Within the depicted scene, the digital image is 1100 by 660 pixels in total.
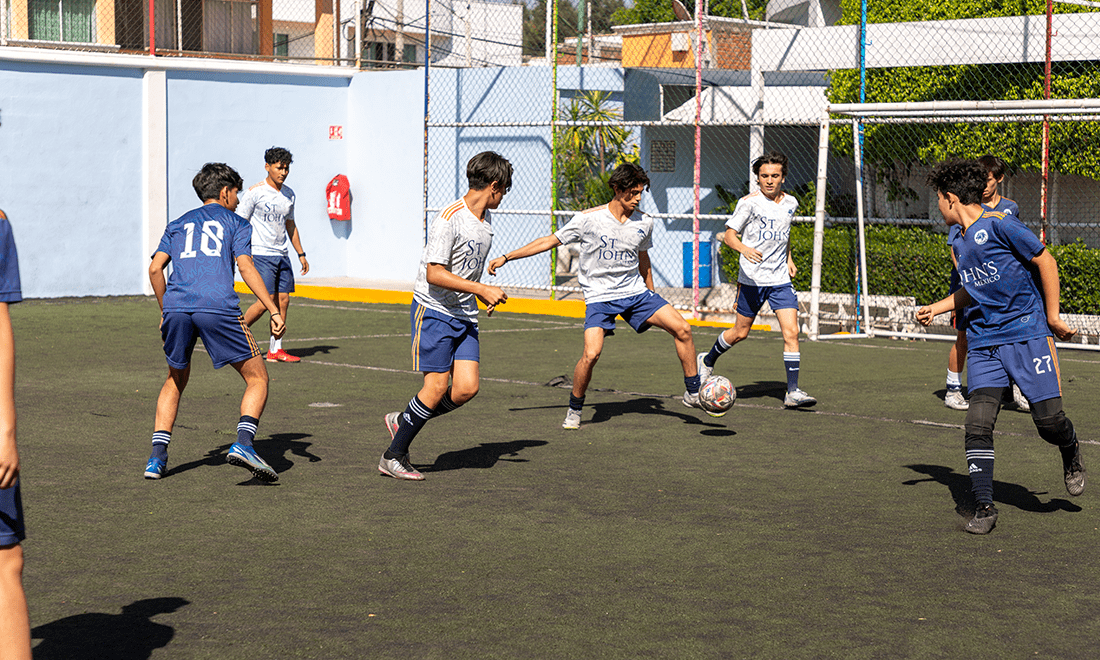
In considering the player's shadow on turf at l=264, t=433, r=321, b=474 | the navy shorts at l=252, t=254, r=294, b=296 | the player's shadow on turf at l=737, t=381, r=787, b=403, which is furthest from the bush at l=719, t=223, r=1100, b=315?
the player's shadow on turf at l=264, t=433, r=321, b=474

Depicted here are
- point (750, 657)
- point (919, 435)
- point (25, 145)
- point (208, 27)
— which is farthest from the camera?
point (208, 27)

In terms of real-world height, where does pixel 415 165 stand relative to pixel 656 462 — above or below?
above

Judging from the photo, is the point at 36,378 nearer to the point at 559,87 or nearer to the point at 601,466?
the point at 601,466

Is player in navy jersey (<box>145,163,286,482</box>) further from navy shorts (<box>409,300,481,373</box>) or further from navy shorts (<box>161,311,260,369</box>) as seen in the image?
navy shorts (<box>409,300,481,373</box>)

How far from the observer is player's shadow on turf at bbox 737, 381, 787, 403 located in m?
11.3

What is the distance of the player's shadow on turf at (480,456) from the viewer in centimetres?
822

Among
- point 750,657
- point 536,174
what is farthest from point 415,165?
point 750,657

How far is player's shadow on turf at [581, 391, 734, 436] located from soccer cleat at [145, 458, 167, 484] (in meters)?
3.28

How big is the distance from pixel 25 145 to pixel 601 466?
49.6 feet

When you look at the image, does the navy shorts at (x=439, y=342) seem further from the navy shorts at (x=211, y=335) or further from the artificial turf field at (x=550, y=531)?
the navy shorts at (x=211, y=335)

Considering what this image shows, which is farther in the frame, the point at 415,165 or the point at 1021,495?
the point at 415,165

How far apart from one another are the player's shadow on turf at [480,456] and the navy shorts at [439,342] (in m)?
0.74

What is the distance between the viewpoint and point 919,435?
9391 mm

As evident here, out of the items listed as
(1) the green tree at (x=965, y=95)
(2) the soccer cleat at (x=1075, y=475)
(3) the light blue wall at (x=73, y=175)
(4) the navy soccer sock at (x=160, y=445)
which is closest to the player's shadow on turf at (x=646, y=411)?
(2) the soccer cleat at (x=1075, y=475)
